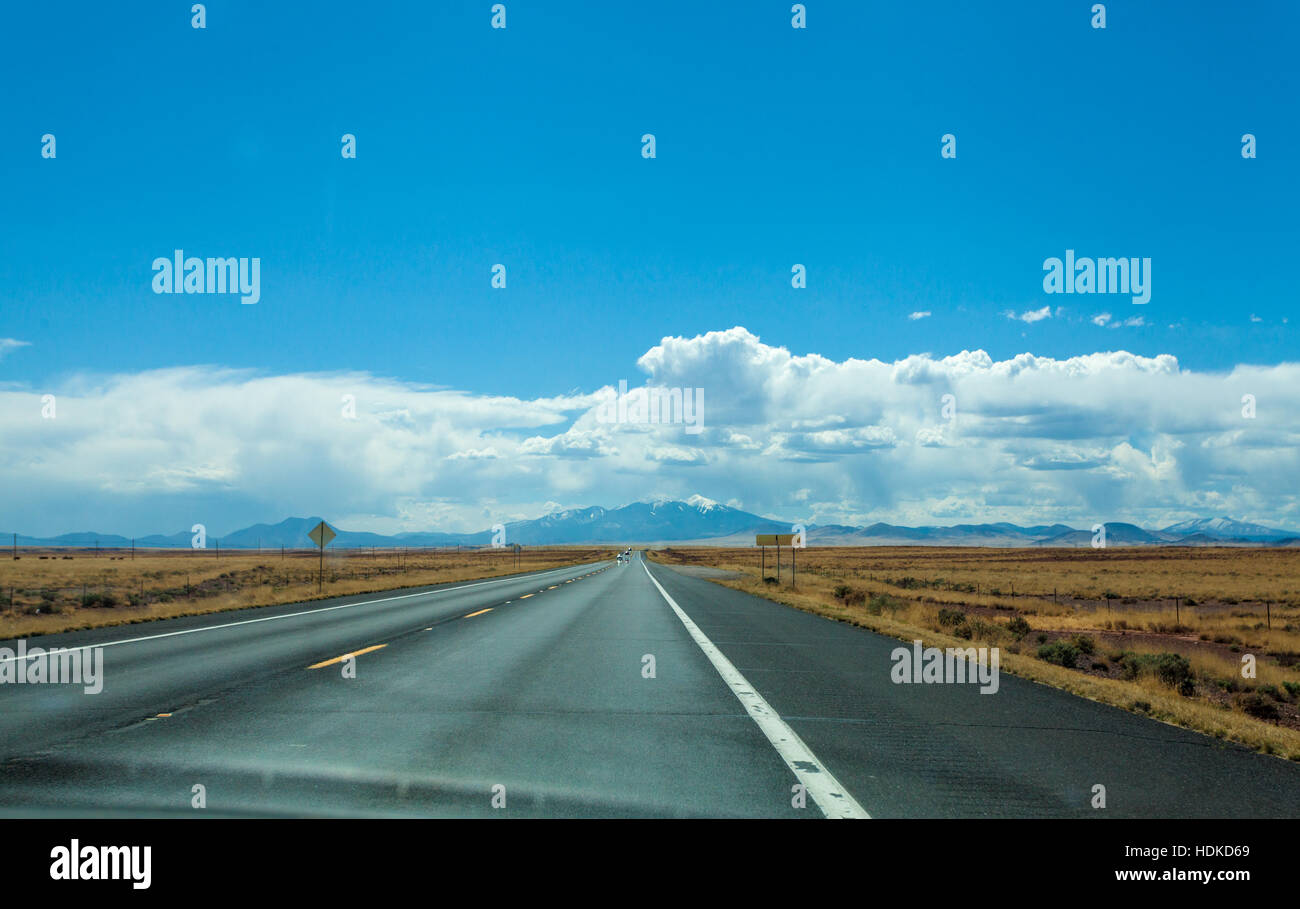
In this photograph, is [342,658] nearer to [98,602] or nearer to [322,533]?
[98,602]

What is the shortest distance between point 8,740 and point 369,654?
647 cm

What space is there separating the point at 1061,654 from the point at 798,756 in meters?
13.9

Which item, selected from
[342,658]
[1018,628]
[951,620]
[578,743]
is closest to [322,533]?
[951,620]

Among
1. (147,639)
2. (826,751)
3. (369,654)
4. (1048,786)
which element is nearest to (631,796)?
(826,751)

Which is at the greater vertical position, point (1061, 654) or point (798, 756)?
point (798, 756)

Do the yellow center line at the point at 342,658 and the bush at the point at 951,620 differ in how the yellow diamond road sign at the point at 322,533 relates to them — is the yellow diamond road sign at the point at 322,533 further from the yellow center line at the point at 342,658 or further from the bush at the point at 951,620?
the bush at the point at 951,620

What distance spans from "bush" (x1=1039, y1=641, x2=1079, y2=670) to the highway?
6.44 m

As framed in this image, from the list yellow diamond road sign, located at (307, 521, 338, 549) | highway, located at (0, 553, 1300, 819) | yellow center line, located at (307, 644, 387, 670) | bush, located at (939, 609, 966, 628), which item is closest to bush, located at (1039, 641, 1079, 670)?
bush, located at (939, 609, 966, 628)

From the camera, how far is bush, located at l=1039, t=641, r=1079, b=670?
18.3m

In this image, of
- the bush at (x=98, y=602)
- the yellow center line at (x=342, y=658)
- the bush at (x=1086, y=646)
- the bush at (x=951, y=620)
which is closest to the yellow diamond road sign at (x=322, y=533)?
the bush at (x=98, y=602)

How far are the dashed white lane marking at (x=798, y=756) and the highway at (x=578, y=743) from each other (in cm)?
3

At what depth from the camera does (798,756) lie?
282 inches
